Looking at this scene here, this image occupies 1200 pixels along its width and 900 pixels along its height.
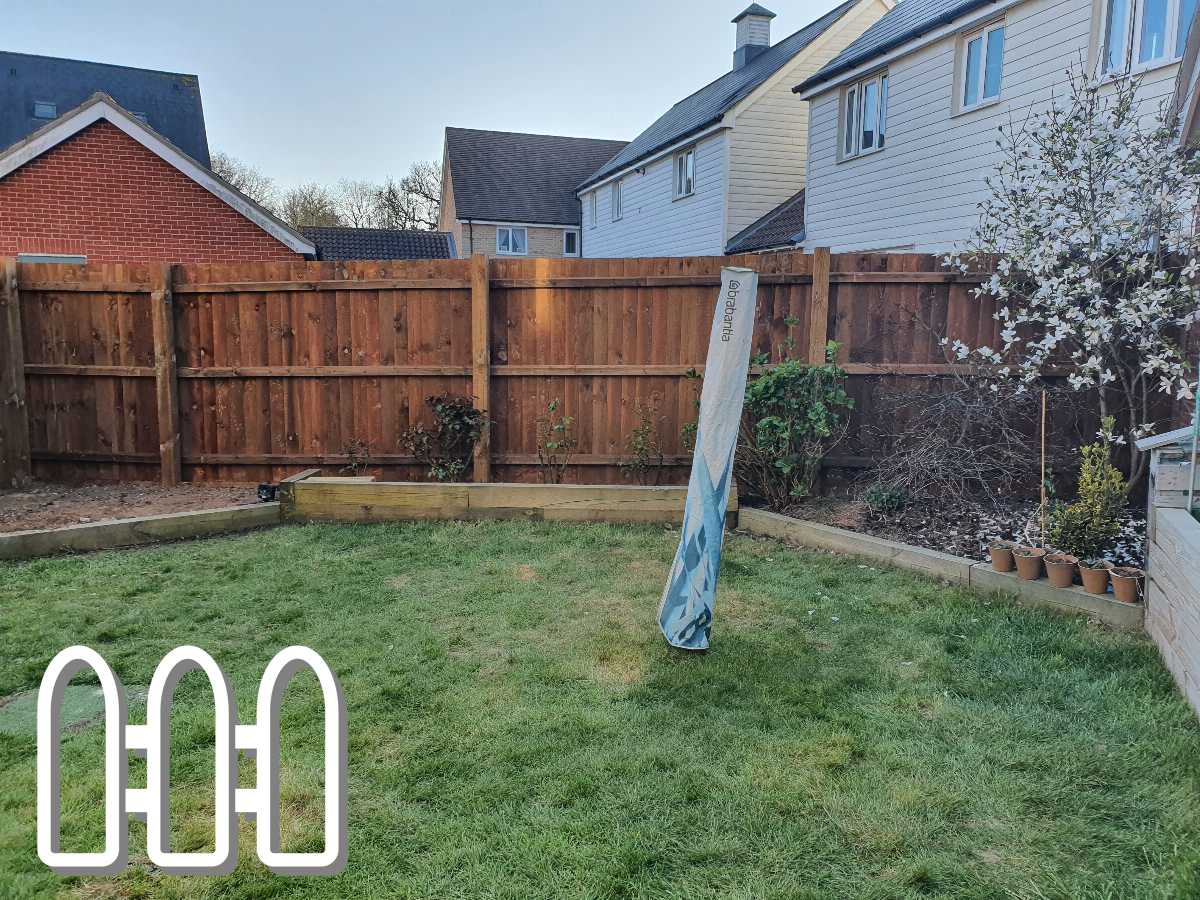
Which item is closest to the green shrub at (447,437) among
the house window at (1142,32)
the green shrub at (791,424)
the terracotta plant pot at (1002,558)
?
the green shrub at (791,424)

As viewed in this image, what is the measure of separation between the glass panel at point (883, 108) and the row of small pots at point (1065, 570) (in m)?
9.97

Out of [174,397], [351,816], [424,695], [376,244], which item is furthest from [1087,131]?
[376,244]

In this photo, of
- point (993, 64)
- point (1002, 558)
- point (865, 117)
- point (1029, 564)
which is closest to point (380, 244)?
point (865, 117)

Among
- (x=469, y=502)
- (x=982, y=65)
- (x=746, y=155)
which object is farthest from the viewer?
(x=746, y=155)

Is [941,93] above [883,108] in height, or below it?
below

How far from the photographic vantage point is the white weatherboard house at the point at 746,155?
17031mm

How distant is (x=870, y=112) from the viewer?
43.5ft

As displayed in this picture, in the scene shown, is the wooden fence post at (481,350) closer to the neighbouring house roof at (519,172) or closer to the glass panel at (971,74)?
the glass panel at (971,74)

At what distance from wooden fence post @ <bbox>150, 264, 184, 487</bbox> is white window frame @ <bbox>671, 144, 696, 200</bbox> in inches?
529

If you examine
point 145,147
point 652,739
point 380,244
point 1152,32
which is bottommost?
point 652,739

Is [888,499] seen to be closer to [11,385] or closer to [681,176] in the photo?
[11,385]

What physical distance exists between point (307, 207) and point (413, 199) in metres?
6.42

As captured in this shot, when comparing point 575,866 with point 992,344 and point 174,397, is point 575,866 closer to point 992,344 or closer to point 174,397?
point 992,344

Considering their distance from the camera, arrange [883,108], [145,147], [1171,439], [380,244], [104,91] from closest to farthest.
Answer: [1171,439] < [145,147] < [883,108] < [104,91] < [380,244]
